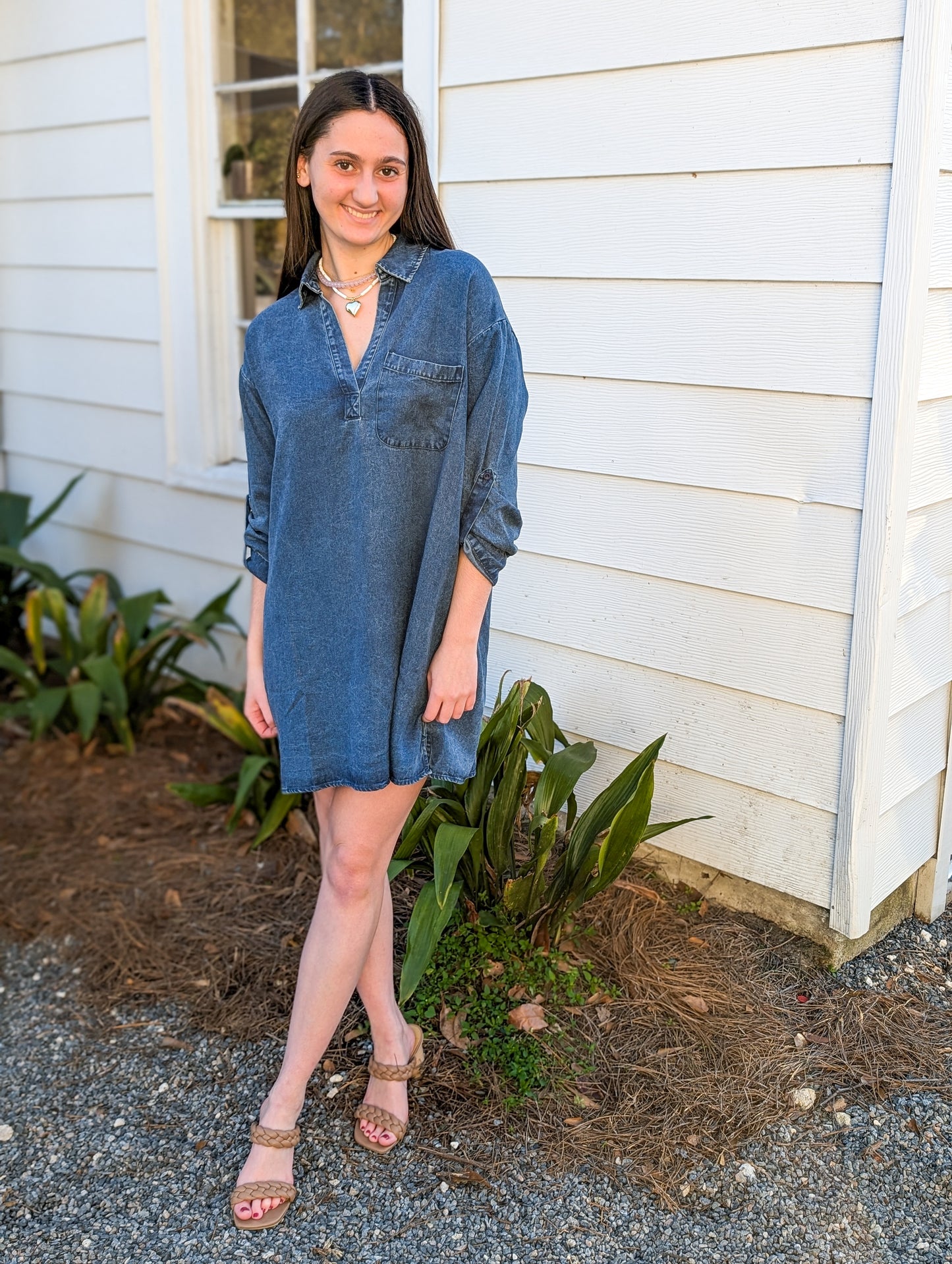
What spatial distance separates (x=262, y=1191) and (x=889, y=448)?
1.91 metres

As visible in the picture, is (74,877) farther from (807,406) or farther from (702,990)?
(807,406)

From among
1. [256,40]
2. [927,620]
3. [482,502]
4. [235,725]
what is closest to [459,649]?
[482,502]

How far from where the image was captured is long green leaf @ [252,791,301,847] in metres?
3.53

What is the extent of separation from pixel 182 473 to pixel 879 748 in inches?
109

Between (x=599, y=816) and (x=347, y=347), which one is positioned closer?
(x=347, y=347)

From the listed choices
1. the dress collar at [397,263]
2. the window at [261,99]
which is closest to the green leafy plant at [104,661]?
the window at [261,99]

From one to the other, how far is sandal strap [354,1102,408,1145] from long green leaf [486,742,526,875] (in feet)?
2.00

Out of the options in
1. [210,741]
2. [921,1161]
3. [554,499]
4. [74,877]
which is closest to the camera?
[921,1161]

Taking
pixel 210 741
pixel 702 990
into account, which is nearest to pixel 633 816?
pixel 702 990

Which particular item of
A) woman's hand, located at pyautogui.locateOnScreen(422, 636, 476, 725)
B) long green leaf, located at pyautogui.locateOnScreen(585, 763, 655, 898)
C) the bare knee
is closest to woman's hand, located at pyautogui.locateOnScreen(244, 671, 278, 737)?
the bare knee

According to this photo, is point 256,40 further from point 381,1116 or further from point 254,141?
point 381,1116

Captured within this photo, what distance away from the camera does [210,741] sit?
4.39 m

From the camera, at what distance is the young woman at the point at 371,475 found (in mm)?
1991

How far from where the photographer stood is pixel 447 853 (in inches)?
96.9
